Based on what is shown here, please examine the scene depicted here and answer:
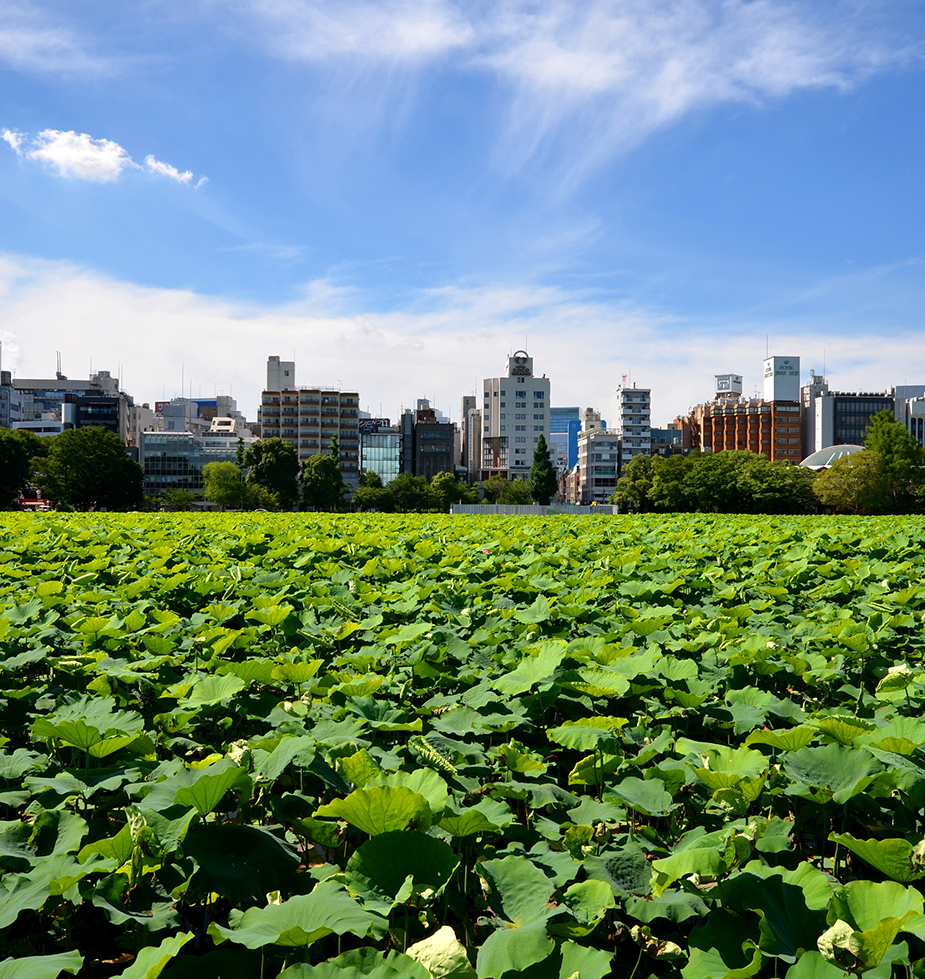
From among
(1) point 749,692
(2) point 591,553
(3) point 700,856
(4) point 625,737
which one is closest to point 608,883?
(3) point 700,856

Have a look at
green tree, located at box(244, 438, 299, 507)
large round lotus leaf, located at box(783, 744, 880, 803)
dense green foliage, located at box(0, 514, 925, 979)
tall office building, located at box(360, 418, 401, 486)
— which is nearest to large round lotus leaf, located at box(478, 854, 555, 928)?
dense green foliage, located at box(0, 514, 925, 979)

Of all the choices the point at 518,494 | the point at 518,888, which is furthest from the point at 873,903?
the point at 518,494

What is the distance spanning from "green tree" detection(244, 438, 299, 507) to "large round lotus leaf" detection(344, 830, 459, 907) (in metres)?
59.8

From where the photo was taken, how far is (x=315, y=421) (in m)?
90.3

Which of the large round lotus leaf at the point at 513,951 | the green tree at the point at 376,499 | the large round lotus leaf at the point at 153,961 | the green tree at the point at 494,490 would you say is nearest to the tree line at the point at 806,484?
A: the green tree at the point at 376,499

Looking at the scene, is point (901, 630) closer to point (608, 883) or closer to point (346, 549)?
point (608, 883)

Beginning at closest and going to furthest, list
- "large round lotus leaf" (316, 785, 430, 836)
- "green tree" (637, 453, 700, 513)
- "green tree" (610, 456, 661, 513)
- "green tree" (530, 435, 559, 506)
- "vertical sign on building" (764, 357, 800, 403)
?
"large round lotus leaf" (316, 785, 430, 836) < "green tree" (637, 453, 700, 513) < "green tree" (610, 456, 661, 513) < "green tree" (530, 435, 559, 506) < "vertical sign on building" (764, 357, 800, 403)

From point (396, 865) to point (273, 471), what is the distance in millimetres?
60587

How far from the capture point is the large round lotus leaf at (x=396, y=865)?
1.35 meters

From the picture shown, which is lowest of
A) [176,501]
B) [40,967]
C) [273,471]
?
[176,501]

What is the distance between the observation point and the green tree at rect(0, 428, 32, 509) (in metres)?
40.5

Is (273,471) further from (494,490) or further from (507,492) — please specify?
(494,490)

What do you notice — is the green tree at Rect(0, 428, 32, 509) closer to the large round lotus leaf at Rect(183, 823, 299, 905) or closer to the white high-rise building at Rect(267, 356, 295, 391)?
the large round lotus leaf at Rect(183, 823, 299, 905)

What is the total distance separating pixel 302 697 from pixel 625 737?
47.9 inches
